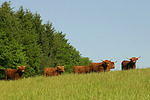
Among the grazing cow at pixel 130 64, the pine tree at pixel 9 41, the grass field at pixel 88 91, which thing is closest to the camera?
the grass field at pixel 88 91

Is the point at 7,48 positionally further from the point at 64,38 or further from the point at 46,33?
the point at 64,38

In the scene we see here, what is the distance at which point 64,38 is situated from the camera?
64.0 metres

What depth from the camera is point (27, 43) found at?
37625mm

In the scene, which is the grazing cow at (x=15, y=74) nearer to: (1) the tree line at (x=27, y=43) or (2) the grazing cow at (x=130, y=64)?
(1) the tree line at (x=27, y=43)

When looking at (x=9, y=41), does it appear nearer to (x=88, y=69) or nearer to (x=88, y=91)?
(x=88, y=69)

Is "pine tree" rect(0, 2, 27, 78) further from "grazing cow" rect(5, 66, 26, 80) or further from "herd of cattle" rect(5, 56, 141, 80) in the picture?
"herd of cattle" rect(5, 56, 141, 80)

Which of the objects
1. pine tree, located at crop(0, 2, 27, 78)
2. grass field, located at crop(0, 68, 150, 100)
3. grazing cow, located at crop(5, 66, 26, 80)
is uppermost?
pine tree, located at crop(0, 2, 27, 78)

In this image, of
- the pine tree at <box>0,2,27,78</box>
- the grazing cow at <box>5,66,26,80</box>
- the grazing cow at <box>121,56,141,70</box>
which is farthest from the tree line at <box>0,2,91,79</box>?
the grazing cow at <box>121,56,141,70</box>

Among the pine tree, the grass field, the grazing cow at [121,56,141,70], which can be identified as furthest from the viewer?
the pine tree

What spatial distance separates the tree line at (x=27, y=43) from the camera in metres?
31.2

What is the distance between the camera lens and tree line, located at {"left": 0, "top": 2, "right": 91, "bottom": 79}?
3122 centimetres

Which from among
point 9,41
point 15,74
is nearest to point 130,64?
point 15,74

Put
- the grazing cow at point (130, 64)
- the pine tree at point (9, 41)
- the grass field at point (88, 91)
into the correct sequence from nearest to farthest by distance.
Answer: the grass field at point (88, 91), the grazing cow at point (130, 64), the pine tree at point (9, 41)

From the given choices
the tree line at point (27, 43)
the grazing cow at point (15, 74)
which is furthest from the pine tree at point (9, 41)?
the grazing cow at point (15, 74)
